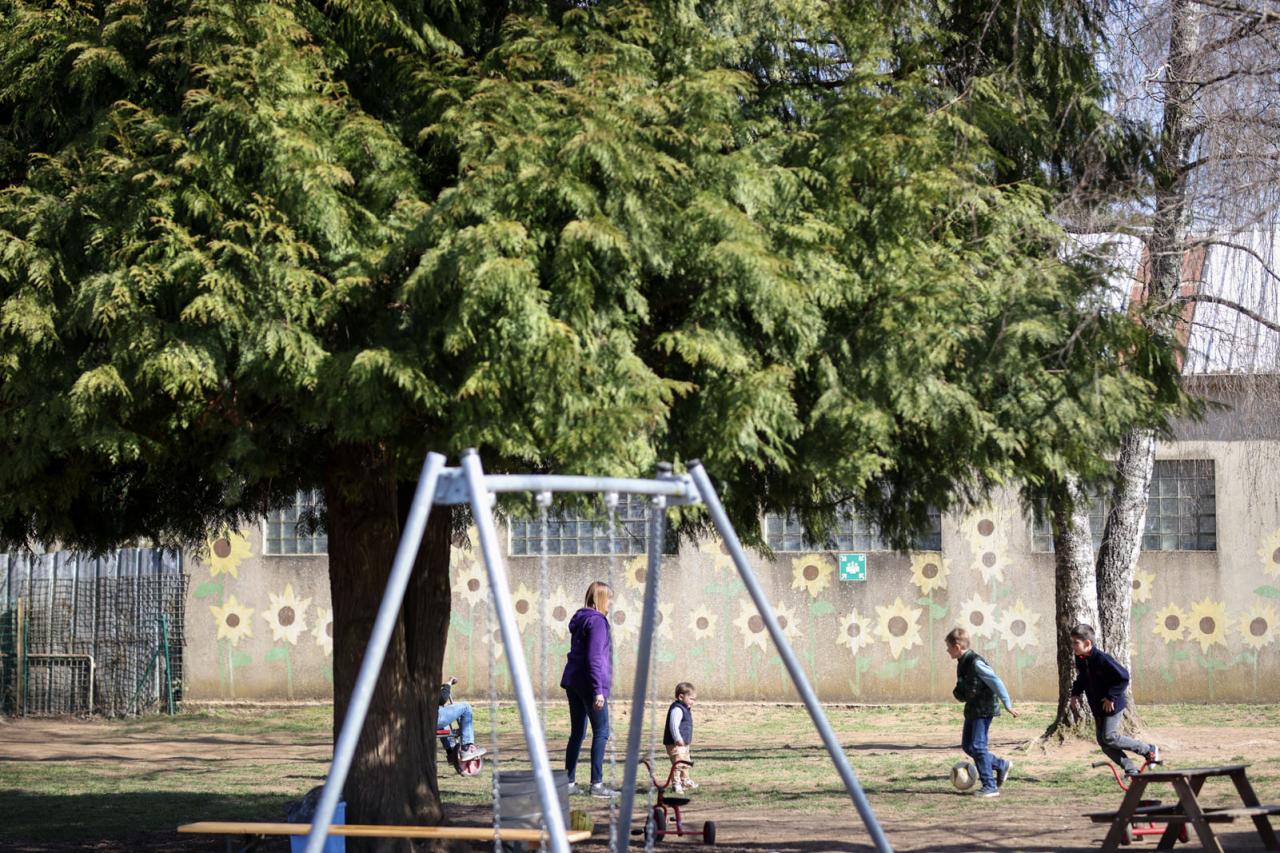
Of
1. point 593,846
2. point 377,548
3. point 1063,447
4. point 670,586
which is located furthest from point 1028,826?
point 670,586

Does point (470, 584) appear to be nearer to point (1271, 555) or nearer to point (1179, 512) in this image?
point (1179, 512)

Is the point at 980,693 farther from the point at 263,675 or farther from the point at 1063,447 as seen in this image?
the point at 263,675

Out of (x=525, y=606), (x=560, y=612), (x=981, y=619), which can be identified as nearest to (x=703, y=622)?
(x=560, y=612)

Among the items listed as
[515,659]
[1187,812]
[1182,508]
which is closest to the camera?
[515,659]

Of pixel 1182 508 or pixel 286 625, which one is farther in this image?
pixel 286 625

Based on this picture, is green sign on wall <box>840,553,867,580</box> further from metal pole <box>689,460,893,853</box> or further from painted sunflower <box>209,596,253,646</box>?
metal pole <box>689,460,893,853</box>

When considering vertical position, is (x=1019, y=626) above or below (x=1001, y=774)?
above

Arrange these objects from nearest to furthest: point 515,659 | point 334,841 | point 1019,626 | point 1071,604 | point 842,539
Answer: point 515,659
point 334,841
point 1071,604
point 1019,626
point 842,539

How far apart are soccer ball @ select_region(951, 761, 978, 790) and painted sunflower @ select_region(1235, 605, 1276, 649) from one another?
903 cm

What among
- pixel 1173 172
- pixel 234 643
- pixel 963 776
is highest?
pixel 1173 172

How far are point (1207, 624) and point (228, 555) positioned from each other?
1342cm

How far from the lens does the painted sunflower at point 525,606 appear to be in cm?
2108

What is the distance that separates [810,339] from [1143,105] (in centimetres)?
339

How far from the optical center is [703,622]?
68.4 feet
